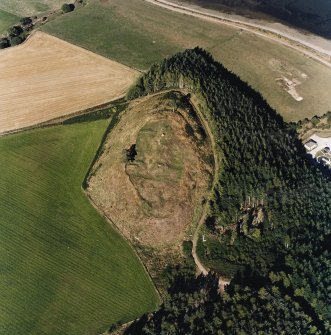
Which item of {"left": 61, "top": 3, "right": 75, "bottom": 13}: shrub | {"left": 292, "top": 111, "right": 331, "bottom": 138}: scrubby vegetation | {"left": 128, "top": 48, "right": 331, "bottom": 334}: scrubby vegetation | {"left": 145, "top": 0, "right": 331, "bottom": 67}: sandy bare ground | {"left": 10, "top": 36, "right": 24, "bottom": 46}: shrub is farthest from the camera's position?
{"left": 61, "top": 3, "right": 75, "bottom": 13}: shrub

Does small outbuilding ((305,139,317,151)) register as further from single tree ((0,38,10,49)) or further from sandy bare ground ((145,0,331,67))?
single tree ((0,38,10,49))

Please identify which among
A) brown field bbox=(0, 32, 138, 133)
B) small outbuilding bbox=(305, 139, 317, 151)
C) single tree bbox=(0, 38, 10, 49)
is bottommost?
small outbuilding bbox=(305, 139, 317, 151)

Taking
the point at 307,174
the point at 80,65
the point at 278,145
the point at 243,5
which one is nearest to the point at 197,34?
the point at 243,5

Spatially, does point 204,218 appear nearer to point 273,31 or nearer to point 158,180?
point 158,180

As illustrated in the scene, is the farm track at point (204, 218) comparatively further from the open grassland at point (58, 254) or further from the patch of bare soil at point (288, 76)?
the patch of bare soil at point (288, 76)

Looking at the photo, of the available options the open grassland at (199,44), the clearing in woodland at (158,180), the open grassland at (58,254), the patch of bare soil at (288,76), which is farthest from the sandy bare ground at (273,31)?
the open grassland at (58,254)

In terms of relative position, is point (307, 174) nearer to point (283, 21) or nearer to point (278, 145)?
point (278, 145)

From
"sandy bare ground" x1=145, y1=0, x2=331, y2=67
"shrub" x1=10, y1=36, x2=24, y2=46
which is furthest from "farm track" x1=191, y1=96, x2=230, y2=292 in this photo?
"shrub" x1=10, y1=36, x2=24, y2=46
